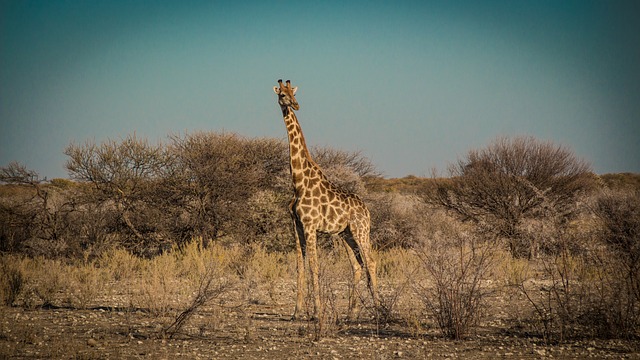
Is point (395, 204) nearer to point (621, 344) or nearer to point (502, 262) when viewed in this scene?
point (502, 262)

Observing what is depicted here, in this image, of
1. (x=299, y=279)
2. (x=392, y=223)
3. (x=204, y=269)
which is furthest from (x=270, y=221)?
(x=299, y=279)

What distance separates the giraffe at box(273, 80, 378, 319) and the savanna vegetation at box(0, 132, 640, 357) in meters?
0.46

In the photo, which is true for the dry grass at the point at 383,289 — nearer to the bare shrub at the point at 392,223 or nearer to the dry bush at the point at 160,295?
the dry bush at the point at 160,295

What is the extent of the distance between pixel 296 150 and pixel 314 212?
3.80 feet

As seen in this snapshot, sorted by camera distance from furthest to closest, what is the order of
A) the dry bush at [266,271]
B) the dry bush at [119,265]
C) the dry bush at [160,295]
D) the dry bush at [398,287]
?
the dry bush at [119,265]
the dry bush at [266,271]
the dry bush at [160,295]
the dry bush at [398,287]

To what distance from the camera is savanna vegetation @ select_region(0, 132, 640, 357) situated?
25.0 feet

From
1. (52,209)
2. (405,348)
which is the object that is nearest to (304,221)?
(405,348)

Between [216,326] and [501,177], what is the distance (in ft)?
39.2

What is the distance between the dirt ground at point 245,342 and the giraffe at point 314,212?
0.87 metres

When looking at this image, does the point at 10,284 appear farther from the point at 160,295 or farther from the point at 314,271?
the point at 314,271

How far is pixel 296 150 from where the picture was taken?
32.2ft

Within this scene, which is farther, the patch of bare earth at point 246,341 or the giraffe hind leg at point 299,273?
the giraffe hind leg at point 299,273

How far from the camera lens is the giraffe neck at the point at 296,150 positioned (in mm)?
9742

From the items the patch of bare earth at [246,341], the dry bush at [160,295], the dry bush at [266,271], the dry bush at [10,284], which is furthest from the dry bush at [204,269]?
the dry bush at [10,284]
